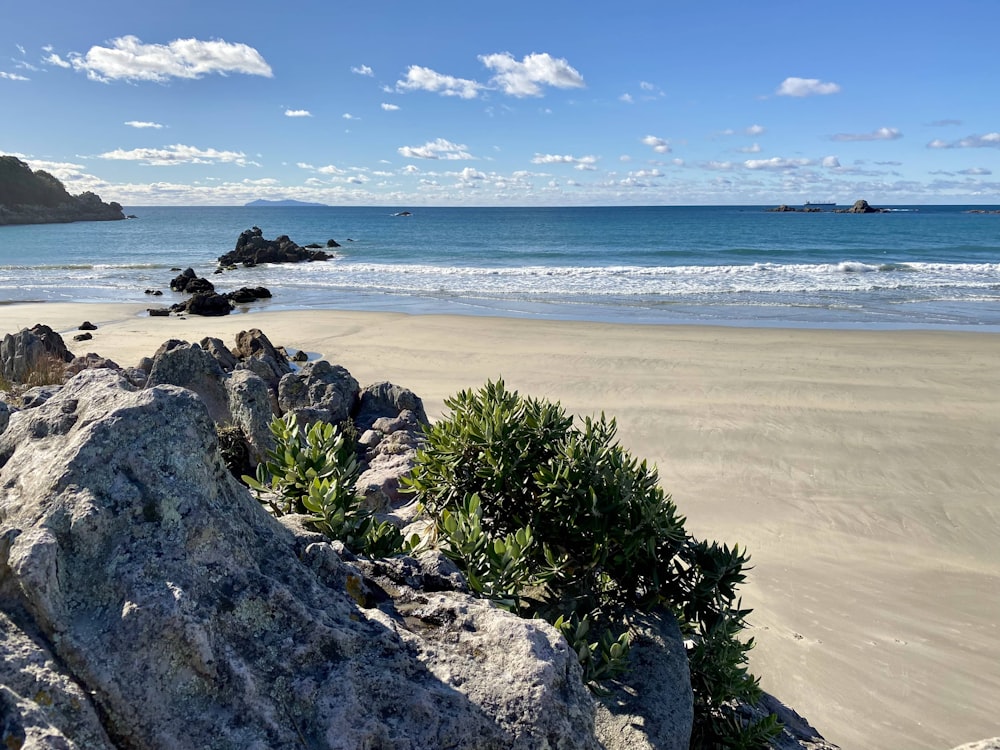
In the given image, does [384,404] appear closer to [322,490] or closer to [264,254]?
[322,490]

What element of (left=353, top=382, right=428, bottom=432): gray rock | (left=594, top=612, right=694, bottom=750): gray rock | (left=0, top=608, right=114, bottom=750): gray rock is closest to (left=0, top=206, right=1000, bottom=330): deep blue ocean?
(left=353, top=382, right=428, bottom=432): gray rock

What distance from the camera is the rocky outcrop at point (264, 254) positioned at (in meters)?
42.4

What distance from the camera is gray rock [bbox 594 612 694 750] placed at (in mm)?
2416

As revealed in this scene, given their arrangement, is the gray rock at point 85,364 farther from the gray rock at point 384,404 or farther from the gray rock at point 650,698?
the gray rock at point 650,698

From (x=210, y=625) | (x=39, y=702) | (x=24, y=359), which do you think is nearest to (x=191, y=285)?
(x=24, y=359)

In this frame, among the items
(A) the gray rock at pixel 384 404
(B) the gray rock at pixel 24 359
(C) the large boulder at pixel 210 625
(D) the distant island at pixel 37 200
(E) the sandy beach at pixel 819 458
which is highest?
(D) the distant island at pixel 37 200

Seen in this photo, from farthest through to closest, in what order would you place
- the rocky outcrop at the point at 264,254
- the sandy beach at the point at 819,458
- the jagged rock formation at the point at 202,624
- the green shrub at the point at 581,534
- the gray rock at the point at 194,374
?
the rocky outcrop at the point at 264,254
the gray rock at the point at 194,374
the sandy beach at the point at 819,458
the green shrub at the point at 581,534
the jagged rock formation at the point at 202,624

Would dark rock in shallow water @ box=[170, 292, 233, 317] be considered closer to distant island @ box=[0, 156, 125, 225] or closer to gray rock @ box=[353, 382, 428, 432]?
gray rock @ box=[353, 382, 428, 432]

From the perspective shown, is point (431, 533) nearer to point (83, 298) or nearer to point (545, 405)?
point (545, 405)

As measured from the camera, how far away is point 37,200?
10731 cm

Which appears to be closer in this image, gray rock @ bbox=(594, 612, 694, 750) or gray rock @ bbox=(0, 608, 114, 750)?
gray rock @ bbox=(0, 608, 114, 750)

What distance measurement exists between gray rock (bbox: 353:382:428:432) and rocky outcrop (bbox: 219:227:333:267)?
3674cm

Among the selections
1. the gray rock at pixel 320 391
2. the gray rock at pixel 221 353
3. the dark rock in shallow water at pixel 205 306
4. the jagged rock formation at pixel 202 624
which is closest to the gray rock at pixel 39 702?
the jagged rock formation at pixel 202 624

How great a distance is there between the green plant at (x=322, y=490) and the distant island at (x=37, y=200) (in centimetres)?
11219
